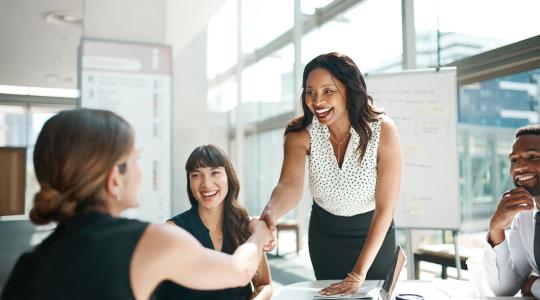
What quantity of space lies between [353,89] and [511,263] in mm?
849

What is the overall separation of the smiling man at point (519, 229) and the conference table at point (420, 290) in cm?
19

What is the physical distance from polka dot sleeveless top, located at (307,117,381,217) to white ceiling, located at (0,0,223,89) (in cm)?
196

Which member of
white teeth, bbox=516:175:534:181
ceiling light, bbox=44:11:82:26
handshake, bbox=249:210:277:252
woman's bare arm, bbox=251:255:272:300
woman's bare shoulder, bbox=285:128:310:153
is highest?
ceiling light, bbox=44:11:82:26

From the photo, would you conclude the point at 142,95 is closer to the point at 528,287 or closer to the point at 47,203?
the point at 47,203

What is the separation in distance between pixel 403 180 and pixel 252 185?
2.83m

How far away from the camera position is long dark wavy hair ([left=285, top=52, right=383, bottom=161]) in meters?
1.76

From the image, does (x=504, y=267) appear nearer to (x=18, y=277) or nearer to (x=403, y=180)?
(x=18, y=277)

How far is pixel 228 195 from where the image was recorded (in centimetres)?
205

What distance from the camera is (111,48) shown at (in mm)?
3199

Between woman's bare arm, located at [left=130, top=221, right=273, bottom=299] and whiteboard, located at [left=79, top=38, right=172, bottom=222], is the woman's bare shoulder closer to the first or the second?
woman's bare arm, located at [left=130, top=221, right=273, bottom=299]

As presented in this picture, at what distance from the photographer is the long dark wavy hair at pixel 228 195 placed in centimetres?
198

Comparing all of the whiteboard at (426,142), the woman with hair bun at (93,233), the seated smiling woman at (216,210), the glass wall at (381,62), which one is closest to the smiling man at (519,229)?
the seated smiling woman at (216,210)

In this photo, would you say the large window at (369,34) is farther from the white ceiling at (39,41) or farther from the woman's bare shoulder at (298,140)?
the woman's bare shoulder at (298,140)

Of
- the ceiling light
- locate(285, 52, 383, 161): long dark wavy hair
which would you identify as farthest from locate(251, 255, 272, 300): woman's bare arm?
the ceiling light
